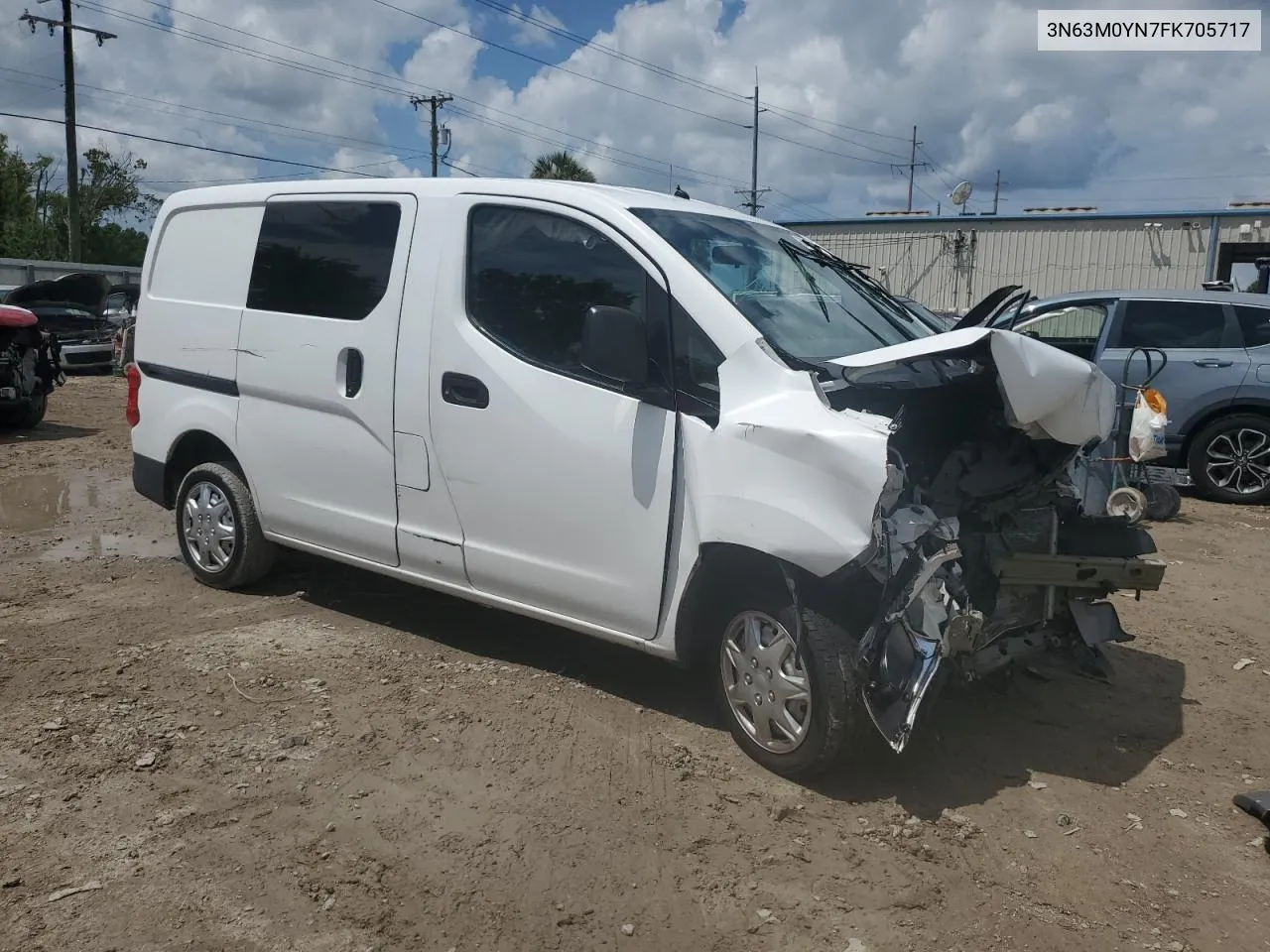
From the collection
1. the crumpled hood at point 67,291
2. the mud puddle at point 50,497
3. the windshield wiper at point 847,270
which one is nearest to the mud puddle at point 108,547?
the mud puddle at point 50,497

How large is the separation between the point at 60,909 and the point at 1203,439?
9109mm

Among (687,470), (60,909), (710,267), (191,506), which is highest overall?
(710,267)

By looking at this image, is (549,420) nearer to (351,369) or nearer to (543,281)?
(543,281)

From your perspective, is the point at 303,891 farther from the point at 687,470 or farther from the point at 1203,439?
the point at 1203,439

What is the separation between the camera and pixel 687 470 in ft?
12.1

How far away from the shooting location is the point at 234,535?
18.1 ft

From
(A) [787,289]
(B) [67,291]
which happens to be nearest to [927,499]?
(A) [787,289]

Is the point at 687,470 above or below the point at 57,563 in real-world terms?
above

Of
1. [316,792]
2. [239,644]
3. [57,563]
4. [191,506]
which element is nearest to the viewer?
[316,792]

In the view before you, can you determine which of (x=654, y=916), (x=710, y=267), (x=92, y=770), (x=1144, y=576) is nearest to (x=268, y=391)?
(x=92, y=770)

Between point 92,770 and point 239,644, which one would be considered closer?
point 92,770

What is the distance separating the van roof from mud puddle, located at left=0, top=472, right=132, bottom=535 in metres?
3.63

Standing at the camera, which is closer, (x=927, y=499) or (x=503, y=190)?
(x=927, y=499)

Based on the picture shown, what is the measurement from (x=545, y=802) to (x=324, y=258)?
9.08 ft
